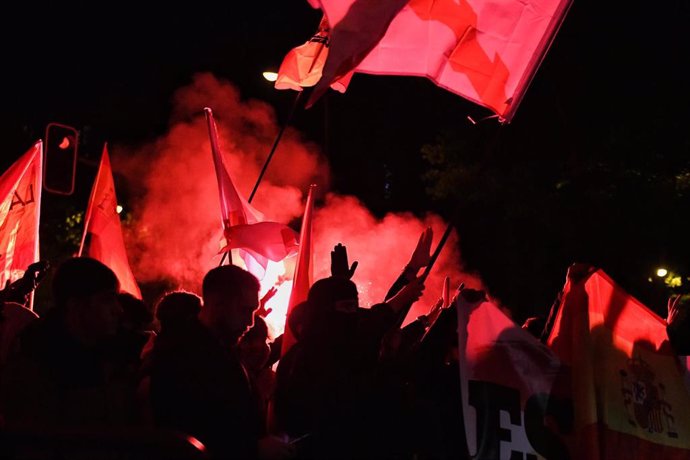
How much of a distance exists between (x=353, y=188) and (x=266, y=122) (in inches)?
418

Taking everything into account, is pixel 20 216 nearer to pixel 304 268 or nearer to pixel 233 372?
pixel 304 268

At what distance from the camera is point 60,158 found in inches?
319

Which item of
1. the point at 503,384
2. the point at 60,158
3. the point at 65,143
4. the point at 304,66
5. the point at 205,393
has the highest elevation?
the point at 304,66

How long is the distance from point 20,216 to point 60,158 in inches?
38.1

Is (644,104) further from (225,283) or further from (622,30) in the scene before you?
(225,283)

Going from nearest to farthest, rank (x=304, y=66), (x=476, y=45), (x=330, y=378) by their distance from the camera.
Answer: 1. (x=330, y=378)
2. (x=476, y=45)
3. (x=304, y=66)

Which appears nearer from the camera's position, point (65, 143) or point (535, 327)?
point (535, 327)

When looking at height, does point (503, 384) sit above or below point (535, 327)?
below

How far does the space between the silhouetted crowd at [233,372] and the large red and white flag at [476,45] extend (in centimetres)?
190

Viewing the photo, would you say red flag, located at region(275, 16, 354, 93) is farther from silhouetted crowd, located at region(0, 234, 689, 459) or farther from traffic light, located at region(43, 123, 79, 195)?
silhouetted crowd, located at region(0, 234, 689, 459)

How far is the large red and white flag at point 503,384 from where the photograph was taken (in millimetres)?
5047

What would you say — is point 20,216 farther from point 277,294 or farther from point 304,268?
point 304,268

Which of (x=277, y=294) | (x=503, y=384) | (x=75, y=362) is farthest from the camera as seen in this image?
(x=277, y=294)

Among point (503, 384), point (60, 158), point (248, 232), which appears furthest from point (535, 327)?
point (60, 158)
